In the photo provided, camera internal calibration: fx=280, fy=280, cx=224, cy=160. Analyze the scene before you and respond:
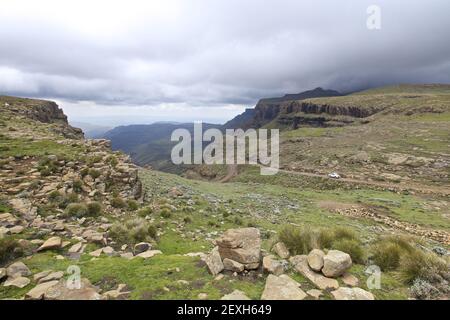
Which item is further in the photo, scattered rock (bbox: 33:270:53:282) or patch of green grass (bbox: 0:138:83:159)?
patch of green grass (bbox: 0:138:83:159)

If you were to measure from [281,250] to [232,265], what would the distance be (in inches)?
74.4

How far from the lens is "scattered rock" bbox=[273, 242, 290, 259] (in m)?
8.87

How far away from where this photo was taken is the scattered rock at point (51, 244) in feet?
34.3

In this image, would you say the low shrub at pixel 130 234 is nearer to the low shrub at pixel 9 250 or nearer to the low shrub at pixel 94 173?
the low shrub at pixel 9 250

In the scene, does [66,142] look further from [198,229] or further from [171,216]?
[198,229]

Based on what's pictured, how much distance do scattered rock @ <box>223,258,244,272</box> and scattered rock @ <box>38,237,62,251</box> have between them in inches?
270

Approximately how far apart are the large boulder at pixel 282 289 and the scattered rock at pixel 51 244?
27.2ft

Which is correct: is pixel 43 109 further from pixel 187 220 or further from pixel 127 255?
pixel 127 255

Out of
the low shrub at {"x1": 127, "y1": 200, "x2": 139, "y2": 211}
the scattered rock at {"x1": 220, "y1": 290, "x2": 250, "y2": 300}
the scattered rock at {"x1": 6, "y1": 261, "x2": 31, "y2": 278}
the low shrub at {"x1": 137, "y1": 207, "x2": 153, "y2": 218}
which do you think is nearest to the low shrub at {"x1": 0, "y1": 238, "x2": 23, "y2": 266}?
the scattered rock at {"x1": 6, "y1": 261, "x2": 31, "y2": 278}

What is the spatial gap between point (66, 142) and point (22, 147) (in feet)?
13.5

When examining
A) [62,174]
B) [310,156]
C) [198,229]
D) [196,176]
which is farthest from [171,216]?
[196,176]

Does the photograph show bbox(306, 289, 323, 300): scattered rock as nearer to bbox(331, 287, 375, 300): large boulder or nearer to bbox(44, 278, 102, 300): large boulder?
bbox(331, 287, 375, 300): large boulder

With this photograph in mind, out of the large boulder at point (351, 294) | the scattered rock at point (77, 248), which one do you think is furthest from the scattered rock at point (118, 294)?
the large boulder at point (351, 294)

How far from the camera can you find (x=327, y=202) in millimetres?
36906
